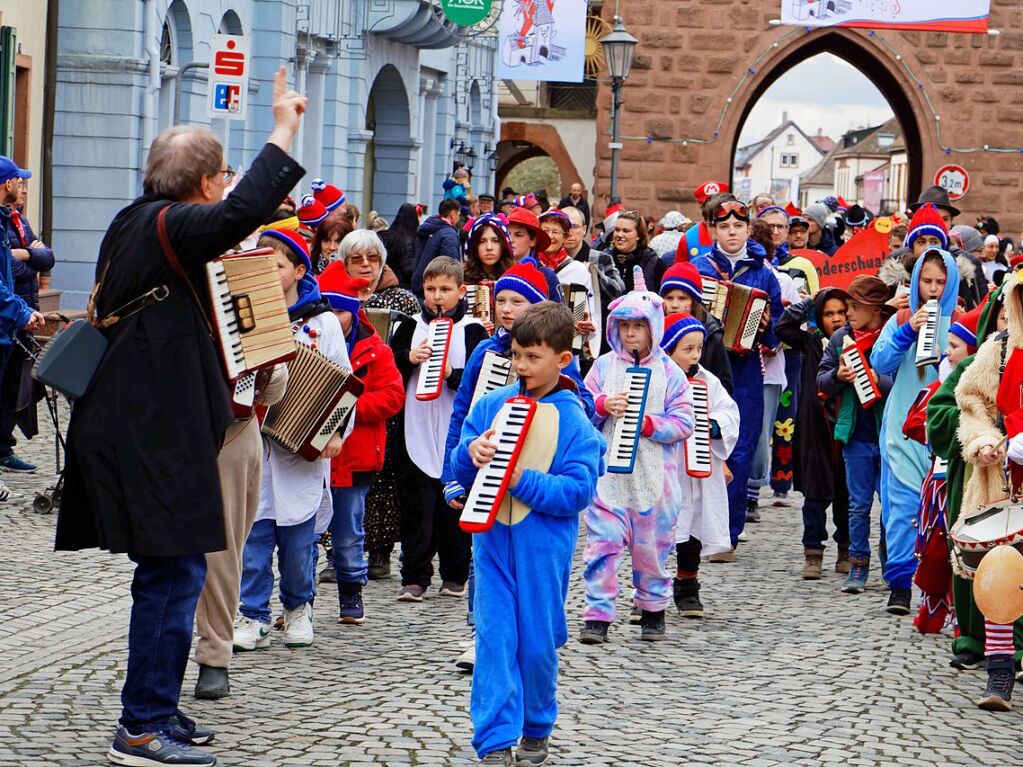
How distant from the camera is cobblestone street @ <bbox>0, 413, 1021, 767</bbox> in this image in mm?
6684

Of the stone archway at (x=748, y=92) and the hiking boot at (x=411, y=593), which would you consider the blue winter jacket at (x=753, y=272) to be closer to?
the hiking boot at (x=411, y=593)

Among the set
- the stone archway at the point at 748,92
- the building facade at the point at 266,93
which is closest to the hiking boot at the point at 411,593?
the building facade at the point at 266,93

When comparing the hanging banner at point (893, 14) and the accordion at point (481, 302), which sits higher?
the hanging banner at point (893, 14)

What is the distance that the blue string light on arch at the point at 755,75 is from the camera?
102ft

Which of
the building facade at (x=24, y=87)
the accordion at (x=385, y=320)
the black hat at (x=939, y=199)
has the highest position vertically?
the building facade at (x=24, y=87)

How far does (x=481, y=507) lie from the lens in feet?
20.5

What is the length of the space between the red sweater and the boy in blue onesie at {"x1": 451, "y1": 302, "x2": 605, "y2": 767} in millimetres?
2566

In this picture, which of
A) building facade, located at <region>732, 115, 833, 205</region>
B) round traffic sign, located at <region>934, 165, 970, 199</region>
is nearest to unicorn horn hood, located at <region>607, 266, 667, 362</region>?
round traffic sign, located at <region>934, 165, 970, 199</region>

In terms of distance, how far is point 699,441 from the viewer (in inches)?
379

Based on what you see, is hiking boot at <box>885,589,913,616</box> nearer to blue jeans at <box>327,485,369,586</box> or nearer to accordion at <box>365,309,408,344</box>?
blue jeans at <box>327,485,369,586</box>

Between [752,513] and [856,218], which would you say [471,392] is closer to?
[752,513]

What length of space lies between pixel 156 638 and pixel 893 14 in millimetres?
25406

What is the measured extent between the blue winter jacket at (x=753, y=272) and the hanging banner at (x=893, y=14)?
18.0 m

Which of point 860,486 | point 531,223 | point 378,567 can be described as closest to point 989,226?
point 860,486
